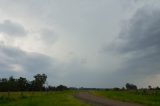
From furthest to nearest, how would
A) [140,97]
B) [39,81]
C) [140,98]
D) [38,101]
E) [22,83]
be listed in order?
[39,81] → [22,83] → [140,97] → [140,98] → [38,101]

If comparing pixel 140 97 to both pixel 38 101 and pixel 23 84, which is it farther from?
pixel 23 84

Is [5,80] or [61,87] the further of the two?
[61,87]

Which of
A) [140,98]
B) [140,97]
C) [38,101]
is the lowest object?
[38,101]

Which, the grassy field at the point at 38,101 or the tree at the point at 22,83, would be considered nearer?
the grassy field at the point at 38,101

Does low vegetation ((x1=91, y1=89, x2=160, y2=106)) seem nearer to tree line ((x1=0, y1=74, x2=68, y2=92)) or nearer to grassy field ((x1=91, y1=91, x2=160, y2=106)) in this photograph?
grassy field ((x1=91, y1=91, x2=160, y2=106))

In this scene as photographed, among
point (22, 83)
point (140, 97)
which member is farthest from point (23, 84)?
point (140, 97)


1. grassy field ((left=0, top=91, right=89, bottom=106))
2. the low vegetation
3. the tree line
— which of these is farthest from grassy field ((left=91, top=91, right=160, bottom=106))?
the tree line

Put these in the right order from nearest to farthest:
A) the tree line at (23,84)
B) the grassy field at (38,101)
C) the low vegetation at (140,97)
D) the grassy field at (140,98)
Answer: the grassy field at (38,101)
the grassy field at (140,98)
the low vegetation at (140,97)
the tree line at (23,84)

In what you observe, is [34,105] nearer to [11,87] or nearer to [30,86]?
[11,87]

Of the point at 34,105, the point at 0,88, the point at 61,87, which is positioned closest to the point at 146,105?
the point at 34,105

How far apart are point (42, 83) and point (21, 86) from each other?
20.0 m

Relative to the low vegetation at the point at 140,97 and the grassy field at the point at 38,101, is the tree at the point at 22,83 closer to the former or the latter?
the low vegetation at the point at 140,97

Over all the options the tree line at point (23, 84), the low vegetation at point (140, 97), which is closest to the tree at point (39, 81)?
the tree line at point (23, 84)

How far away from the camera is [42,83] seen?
548ft
